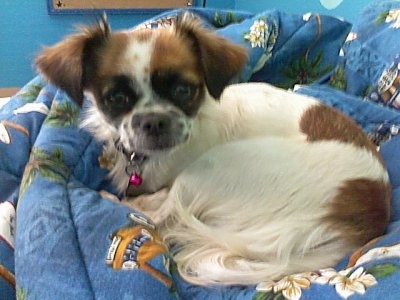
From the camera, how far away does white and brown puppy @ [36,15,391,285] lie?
1.17 m

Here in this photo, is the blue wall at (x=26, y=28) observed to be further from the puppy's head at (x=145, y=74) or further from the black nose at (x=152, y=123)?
the black nose at (x=152, y=123)

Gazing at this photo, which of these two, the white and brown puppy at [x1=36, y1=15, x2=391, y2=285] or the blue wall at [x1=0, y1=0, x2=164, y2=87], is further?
the blue wall at [x1=0, y1=0, x2=164, y2=87]

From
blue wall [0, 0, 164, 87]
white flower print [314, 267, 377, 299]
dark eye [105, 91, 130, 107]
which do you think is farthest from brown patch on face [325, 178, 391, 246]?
blue wall [0, 0, 164, 87]

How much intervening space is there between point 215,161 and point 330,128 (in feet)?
0.91

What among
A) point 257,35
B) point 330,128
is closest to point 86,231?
point 330,128

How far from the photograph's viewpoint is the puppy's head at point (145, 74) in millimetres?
1241

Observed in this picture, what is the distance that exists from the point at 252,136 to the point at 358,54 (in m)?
0.62

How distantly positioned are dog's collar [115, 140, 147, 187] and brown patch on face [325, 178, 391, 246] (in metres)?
0.47

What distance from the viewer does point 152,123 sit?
123 cm

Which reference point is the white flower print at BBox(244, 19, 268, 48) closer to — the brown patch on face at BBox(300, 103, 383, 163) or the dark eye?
the brown patch on face at BBox(300, 103, 383, 163)

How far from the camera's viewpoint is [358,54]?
189cm

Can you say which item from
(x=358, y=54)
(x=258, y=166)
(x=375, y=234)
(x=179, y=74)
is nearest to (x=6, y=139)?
(x=179, y=74)

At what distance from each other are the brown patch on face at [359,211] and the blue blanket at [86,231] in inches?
1.4

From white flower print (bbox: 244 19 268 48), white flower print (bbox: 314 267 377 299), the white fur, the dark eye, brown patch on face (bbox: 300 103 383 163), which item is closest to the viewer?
white flower print (bbox: 314 267 377 299)
